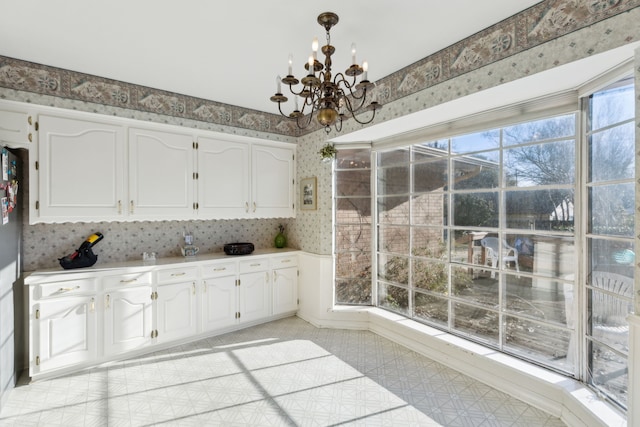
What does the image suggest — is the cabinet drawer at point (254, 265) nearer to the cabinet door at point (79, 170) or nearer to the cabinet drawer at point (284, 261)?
the cabinet drawer at point (284, 261)

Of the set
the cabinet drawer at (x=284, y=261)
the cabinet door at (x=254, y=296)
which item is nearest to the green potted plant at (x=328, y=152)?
the cabinet drawer at (x=284, y=261)

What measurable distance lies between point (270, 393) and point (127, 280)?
1708mm

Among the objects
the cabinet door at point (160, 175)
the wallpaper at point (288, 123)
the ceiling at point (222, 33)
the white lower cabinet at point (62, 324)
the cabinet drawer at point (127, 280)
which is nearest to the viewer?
the wallpaper at point (288, 123)

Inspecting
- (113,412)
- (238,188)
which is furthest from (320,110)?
(113,412)

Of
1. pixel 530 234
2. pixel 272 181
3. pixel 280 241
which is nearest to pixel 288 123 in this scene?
pixel 272 181

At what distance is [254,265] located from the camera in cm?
380

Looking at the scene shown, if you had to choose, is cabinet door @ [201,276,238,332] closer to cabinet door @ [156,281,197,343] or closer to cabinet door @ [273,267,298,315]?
cabinet door @ [156,281,197,343]

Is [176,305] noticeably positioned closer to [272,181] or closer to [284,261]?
[284,261]

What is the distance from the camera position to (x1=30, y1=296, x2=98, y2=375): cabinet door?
8.46ft

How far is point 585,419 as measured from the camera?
1912 mm

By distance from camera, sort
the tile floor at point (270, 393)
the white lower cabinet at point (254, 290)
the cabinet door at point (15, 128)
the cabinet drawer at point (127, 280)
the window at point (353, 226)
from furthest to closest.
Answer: the window at point (353, 226), the white lower cabinet at point (254, 290), the cabinet drawer at point (127, 280), the cabinet door at point (15, 128), the tile floor at point (270, 393)

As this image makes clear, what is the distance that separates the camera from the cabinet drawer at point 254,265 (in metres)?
3.71

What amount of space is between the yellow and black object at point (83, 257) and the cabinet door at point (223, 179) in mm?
995

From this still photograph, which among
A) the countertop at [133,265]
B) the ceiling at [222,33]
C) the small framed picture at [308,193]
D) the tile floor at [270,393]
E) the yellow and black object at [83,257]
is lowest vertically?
the tile floor at [270,393]
